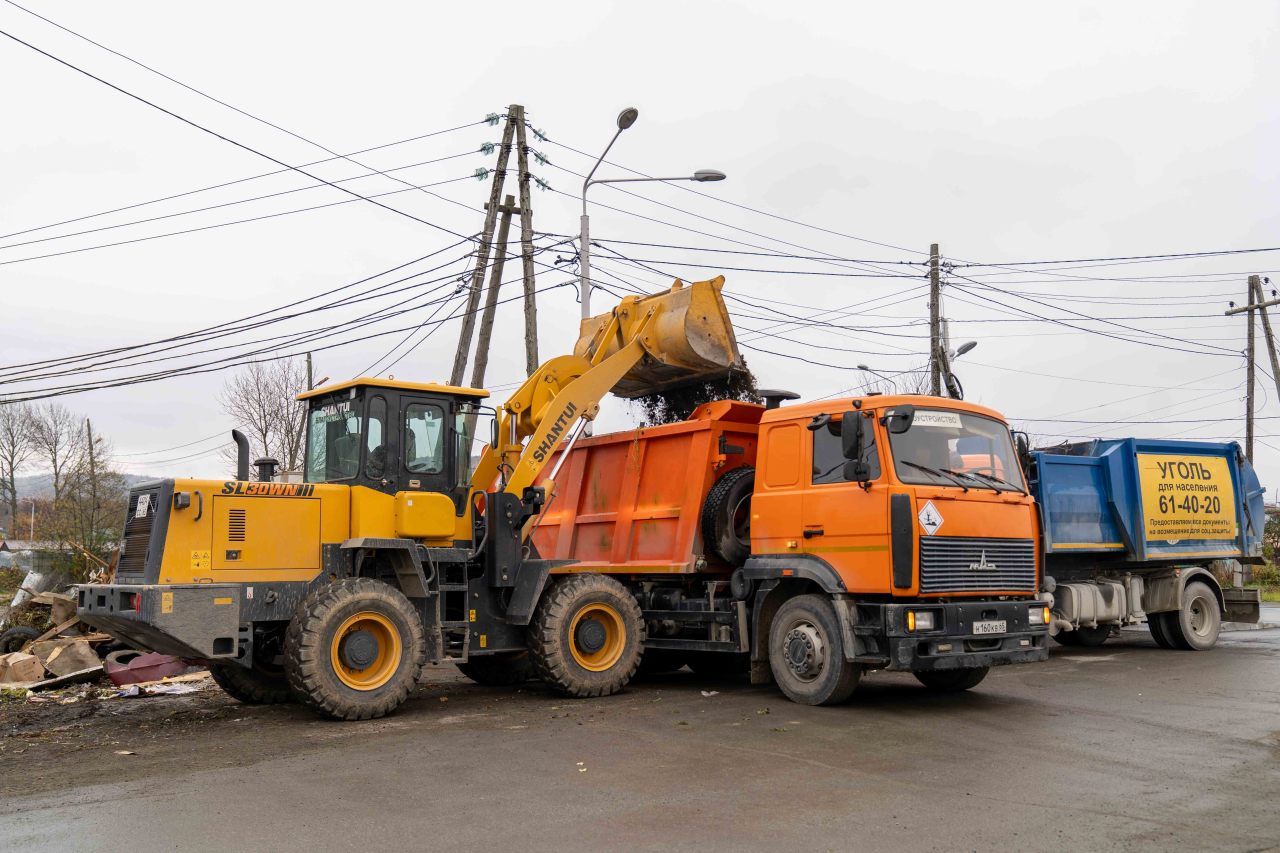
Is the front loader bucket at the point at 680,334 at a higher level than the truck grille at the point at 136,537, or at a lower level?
higher

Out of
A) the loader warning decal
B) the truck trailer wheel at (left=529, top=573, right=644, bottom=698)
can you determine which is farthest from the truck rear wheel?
the truck trailer wheel at (left=529, top=573, right=644, bottom=698)

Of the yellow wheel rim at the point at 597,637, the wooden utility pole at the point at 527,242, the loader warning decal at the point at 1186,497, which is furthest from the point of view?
the wooden utility pole at the point at 527,242

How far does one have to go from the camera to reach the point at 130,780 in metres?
7.26

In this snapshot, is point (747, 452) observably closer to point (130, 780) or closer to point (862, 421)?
point (862, 421)

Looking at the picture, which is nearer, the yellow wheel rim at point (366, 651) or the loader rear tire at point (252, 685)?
the yellow wheel rim at point (366, 651)

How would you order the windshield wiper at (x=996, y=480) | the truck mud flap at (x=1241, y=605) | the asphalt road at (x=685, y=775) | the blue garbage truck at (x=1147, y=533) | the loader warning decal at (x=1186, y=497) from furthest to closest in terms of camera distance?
the truck mud flap at (x=1241, y=605) → the loader warning decal at (x=1186, y=497) → the blue garbage truck at (x=1147, y=533) → the windshield wiper at (x=996, y=480) → the asphalt road at (x=685, y=775)

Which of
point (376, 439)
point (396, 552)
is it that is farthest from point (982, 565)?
Result: point (376, 439)

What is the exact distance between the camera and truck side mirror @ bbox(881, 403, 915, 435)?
938cm

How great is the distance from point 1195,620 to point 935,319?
44.9 ft

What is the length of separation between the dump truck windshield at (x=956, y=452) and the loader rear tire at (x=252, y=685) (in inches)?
256

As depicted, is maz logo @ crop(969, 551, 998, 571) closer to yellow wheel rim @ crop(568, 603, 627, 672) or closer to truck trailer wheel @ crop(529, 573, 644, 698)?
truck trailer wheel @ crop(529, 573, 644, 698)

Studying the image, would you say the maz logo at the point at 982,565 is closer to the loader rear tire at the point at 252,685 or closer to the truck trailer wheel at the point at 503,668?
the truck trailer wheel at the point at 503,668

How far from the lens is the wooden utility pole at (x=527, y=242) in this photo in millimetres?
18109

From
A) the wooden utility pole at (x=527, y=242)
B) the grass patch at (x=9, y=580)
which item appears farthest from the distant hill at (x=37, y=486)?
the wooden utility pole at (x=527, y=242)
